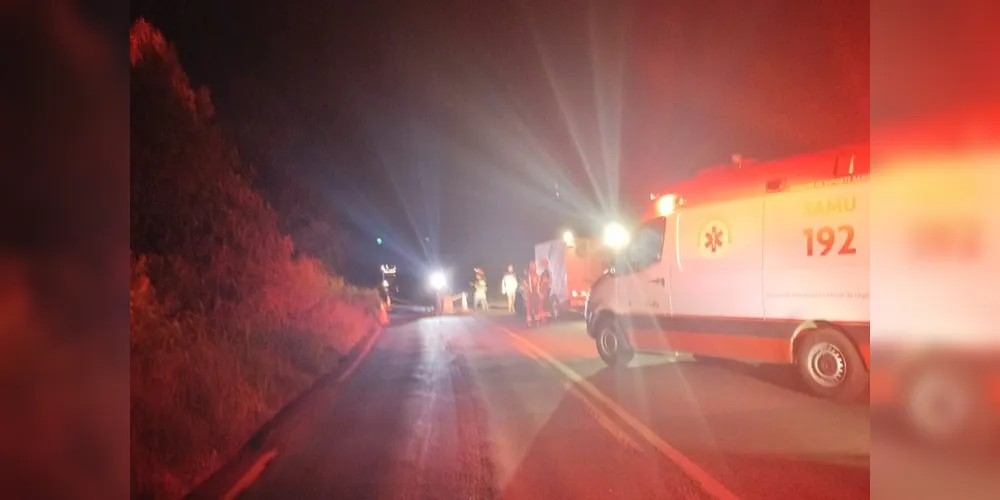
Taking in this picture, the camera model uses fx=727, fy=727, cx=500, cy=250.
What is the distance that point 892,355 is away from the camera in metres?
3.93

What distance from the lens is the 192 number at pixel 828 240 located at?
26.1ft

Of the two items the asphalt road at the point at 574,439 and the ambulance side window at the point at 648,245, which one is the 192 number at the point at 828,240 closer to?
the asphalt road at the point at 574,439

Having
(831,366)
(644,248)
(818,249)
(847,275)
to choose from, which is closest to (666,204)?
(644,248)

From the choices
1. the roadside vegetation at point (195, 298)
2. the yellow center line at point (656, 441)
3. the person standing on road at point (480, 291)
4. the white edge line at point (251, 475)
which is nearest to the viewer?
the yellow center line at point (656, 441)

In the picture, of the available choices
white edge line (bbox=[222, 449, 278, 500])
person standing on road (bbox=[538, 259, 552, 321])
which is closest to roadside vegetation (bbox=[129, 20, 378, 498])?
white edge line (bbox=[222, 449, 278, 500])

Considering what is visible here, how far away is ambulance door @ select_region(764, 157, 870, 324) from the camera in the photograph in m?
7.91

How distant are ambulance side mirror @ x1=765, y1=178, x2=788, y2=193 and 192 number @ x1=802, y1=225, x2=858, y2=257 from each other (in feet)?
2.13

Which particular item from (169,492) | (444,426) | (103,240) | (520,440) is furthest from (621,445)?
(103,240)

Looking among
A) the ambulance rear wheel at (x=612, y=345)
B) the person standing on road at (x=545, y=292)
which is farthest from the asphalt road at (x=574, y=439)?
the person standing on road at (x=545, y=292)

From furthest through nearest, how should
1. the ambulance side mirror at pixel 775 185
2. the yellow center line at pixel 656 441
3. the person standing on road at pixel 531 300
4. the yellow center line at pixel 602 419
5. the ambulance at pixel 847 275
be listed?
the person standing on road at pixel 531 300 → the ambulance side mirror at pixel 775 185 → the yellow center line at pixel 602 419 → the yellow center line at pixel 656 441 → the ambulance at pixel 847 275

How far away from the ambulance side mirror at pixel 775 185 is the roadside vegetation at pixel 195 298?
6.74 metres

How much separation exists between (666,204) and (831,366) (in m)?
3.50

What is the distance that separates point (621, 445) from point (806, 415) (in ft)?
7.72

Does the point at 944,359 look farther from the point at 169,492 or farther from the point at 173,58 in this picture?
the point at 173,58
